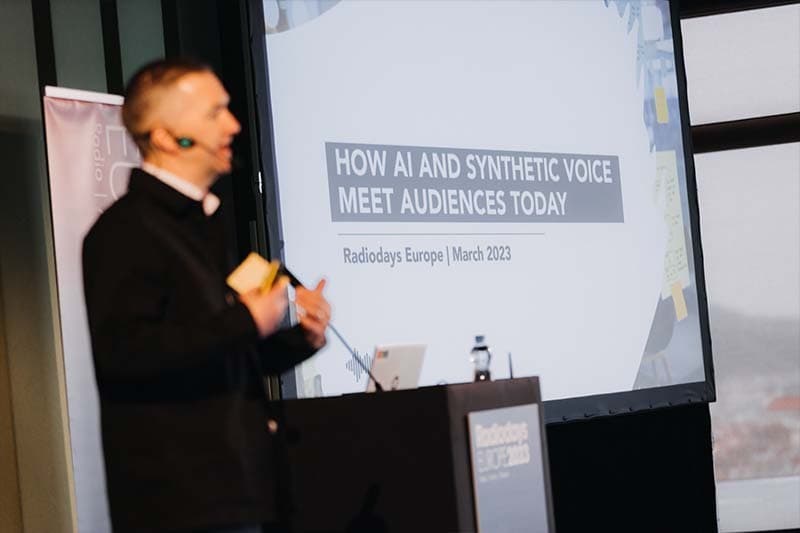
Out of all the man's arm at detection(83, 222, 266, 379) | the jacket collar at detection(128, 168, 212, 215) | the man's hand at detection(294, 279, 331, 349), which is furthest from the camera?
the man's hand at detection(294, 279, 331, 349)

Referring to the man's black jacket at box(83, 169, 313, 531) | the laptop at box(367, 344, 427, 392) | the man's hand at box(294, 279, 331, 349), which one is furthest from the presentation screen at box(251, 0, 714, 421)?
the man's black jacket at box(83, 169, 313, 531)

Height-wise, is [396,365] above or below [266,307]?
below

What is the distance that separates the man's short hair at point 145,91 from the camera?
6.24 ft

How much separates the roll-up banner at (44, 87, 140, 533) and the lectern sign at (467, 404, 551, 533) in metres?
1.25

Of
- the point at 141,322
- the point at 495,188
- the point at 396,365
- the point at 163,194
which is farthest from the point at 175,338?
the point at 495,188

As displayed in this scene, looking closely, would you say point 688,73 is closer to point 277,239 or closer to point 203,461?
point 277,239

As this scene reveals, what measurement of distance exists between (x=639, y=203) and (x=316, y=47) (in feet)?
6.13

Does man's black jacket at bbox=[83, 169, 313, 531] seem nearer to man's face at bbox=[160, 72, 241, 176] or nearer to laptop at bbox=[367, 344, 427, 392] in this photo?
man's face at bbox=[160, 72, 241, 176]

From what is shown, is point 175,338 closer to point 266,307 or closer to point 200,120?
point 266,307

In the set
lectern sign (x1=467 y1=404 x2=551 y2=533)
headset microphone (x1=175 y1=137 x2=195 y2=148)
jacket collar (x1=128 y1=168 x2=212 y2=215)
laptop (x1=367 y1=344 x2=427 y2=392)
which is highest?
headset microphone (x1=175 y1=137 x2=195 y2=148)

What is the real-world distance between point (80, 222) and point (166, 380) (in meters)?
1.77

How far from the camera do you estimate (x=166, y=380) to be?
1.79 metres

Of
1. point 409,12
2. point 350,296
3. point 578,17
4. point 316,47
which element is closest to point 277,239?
point 350,296

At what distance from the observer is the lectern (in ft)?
7.89
